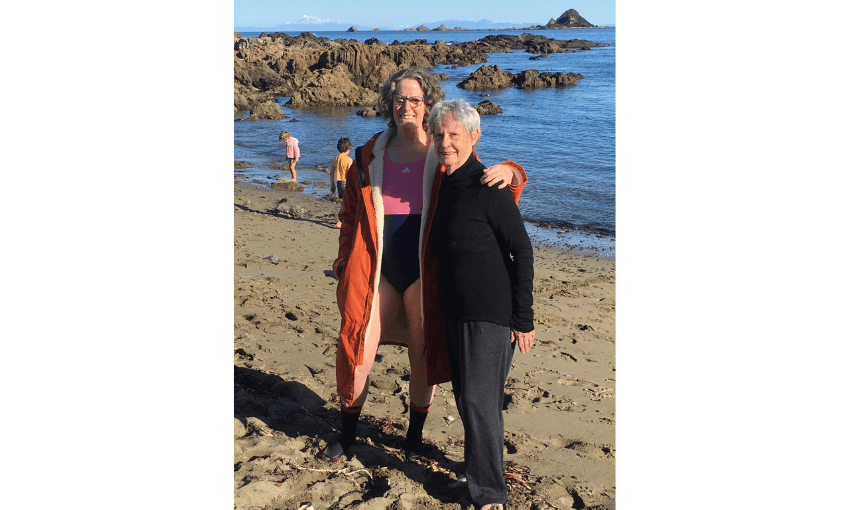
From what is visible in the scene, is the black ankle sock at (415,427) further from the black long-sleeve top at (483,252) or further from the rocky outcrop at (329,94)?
the rocky outcrop at (329,94)

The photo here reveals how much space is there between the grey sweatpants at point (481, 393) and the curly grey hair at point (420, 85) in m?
1.00

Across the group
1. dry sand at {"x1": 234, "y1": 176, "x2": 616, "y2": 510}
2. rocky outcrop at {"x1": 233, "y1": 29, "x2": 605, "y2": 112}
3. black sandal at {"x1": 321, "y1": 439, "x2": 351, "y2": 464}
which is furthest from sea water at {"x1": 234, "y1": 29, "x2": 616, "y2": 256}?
black sandal at {"x1": 321, "y1": 439, "x2": 351, "y2": 464}

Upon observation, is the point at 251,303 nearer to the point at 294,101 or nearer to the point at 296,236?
the point at 296,236

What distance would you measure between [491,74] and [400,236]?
34.5 meters

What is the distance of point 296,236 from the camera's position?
8.24 meters

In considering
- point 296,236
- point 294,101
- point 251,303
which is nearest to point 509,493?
point 251,303

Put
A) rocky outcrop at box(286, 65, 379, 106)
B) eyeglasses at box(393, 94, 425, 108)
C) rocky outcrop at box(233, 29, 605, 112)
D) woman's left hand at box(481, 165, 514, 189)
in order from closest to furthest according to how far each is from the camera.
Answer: woman's left hand at box(481, 165, 514, 189) < eyeglasses at box(393, 94, 425, 108) < rocky outcrop at box(286, 65, 379, 106) < rocky outcrop at box(233, 29, 605, 112)

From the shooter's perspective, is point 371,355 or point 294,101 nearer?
point 371,355

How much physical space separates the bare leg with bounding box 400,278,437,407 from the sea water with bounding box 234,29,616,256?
3.68 meters

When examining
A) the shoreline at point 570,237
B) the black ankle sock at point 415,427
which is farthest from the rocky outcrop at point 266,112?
the black ankle sock at point 415,427

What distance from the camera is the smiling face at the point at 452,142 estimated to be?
2385 millimetres

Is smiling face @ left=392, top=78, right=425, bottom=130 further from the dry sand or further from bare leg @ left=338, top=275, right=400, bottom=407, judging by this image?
the dry sand

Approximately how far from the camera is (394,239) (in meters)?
2.85

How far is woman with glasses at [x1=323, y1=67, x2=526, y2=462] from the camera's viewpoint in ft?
9.05
